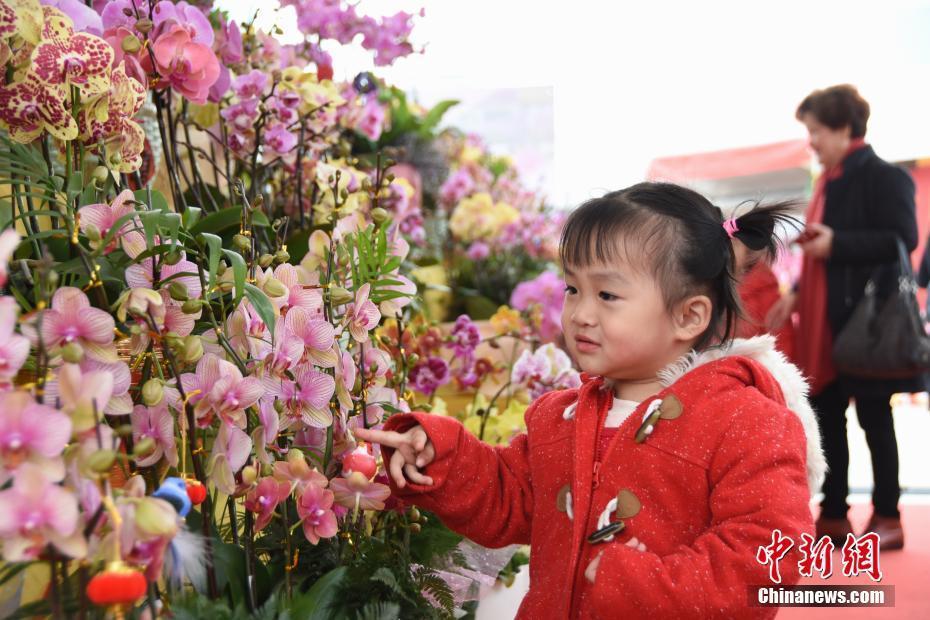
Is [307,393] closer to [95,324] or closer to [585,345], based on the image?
[95,324]

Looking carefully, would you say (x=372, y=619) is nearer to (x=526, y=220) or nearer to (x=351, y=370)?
(x=351, y=370)

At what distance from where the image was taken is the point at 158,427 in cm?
70

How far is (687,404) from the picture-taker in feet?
3.34

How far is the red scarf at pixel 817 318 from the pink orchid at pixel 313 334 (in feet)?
6.91

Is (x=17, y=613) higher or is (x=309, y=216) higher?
(x=309, y=216)

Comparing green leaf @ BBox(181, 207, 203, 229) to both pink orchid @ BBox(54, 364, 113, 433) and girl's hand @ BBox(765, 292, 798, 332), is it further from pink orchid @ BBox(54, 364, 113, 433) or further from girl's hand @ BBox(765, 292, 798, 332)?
girl's hand @ BBox(765, 292, 798, 332)

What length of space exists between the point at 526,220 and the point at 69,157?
232 cm

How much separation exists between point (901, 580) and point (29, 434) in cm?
239

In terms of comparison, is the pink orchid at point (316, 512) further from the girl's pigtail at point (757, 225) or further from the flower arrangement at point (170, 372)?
the girl's pigtail at point (757, 225)

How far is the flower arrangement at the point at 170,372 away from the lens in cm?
52

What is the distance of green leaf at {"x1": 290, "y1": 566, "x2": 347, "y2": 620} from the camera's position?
0.77 meters

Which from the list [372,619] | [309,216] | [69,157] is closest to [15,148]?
[69,157]

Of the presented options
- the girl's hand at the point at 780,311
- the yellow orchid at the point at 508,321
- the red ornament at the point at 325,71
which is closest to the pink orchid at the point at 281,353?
the red ornament at the point at 325,71

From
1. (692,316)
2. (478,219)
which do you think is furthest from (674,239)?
(478,219)
